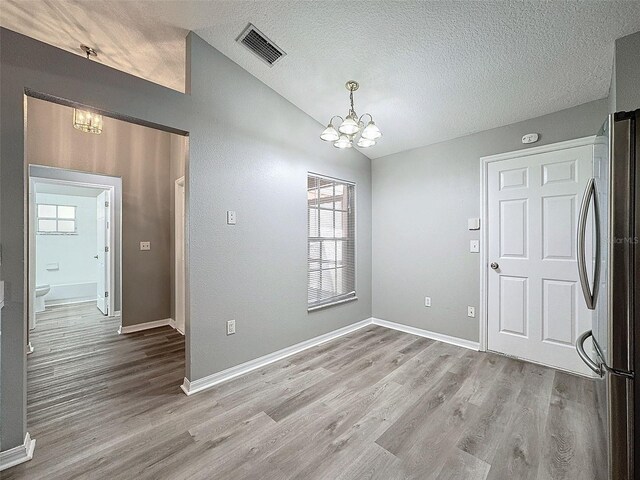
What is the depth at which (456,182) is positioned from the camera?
10.1ft

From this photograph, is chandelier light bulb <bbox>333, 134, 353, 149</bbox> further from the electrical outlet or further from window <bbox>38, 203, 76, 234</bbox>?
window <bbox>38, 203, 76, 234</bbox>

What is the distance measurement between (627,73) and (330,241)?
2727 mm

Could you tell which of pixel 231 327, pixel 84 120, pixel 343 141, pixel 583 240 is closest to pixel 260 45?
pixel 343 141

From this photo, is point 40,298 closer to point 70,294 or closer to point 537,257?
point 70,294

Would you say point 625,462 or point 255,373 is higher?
point 625,462

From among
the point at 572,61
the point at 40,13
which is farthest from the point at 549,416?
the point at 40,13

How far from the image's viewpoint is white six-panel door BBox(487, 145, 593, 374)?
7.93 feet

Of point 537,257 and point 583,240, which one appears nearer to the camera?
point 583,240

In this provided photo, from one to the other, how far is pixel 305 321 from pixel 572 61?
125 inches

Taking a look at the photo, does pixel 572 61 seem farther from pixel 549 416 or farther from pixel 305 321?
pixel 305 321

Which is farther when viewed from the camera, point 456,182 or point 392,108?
point 456,182

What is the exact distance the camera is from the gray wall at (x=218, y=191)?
145 centimetres

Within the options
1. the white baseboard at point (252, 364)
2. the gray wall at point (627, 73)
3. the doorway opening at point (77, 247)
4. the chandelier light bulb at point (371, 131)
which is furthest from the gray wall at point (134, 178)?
the gray wall at point (627, 73)

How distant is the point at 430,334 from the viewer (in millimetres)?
3301
